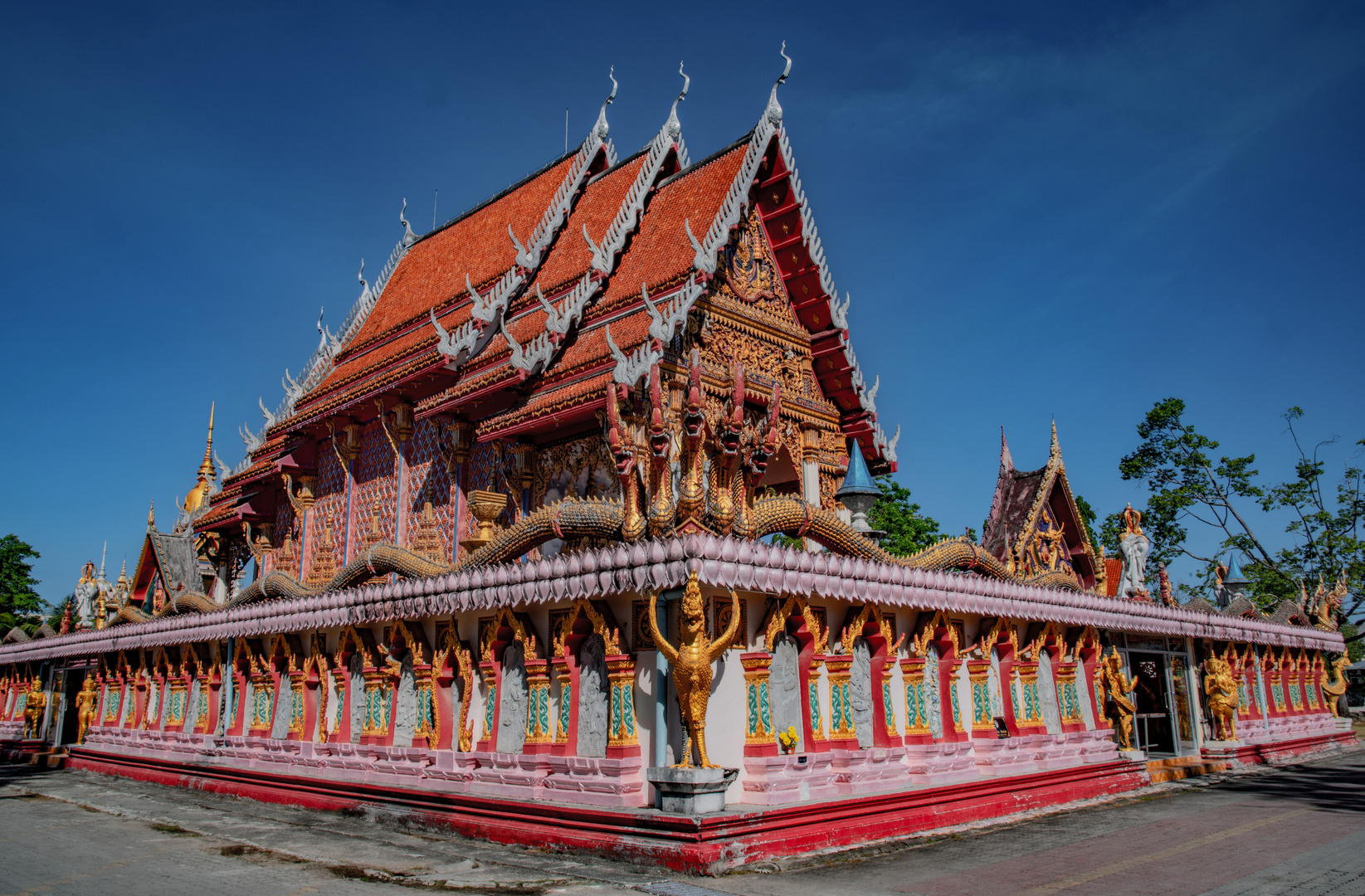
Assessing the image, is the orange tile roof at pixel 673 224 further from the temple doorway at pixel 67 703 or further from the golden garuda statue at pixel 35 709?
the golden garuda statue at pixel 35 709

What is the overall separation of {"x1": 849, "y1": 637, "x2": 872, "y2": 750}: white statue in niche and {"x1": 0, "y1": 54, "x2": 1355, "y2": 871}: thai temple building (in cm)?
4

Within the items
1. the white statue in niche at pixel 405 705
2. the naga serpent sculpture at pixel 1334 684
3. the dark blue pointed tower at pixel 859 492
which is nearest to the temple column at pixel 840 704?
the dark blue pointed tower at pixel 859 492

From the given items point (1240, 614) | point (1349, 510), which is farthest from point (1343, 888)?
point (1349, 510)

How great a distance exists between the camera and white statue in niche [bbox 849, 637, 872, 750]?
924 centimetres

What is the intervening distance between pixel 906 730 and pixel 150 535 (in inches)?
677

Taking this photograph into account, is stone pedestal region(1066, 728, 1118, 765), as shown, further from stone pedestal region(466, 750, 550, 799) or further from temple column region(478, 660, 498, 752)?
temple column region(478, 660, 498, 752)

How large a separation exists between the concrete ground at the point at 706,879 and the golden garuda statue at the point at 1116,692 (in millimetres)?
1722

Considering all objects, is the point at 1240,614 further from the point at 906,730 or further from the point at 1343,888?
the point at 1343,888

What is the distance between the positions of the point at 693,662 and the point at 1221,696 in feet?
37.5

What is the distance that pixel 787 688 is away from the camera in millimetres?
8508

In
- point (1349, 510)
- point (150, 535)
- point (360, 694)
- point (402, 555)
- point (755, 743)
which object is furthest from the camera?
point (1349, 510)

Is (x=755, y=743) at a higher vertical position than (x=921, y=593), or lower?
lower

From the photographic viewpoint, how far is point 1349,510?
30875 mm

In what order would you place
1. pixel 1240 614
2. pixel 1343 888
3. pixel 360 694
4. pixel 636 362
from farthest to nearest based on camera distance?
pixel 1240 614 < pixel 636 362 < pixel 360 694 < pixel 1343 888
